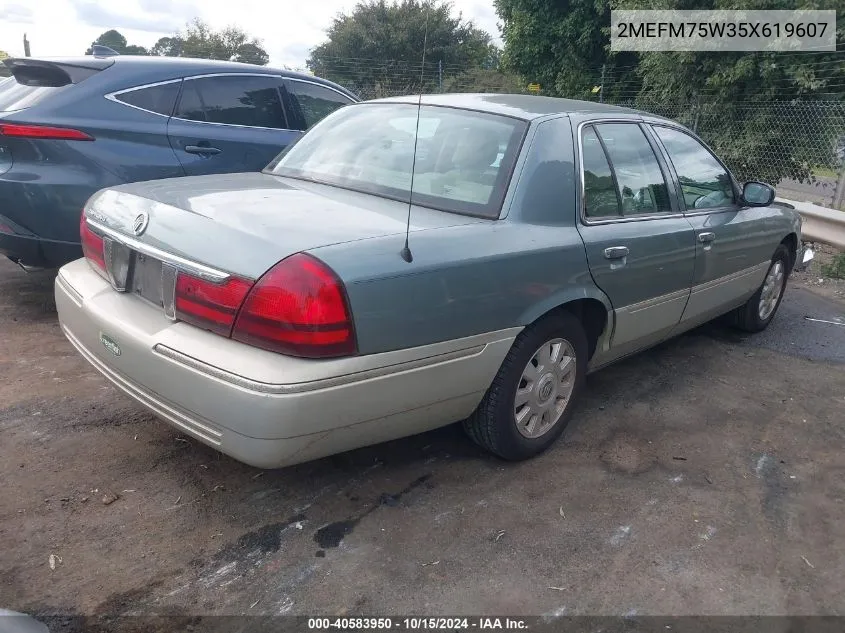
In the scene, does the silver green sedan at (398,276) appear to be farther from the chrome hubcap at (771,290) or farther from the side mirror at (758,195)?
the chrome hubcap at (771,290)

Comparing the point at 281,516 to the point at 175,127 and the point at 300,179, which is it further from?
the point at 175,127

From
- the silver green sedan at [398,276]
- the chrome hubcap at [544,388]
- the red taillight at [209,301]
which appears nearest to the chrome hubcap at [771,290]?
the silver green sedan at [398,276]

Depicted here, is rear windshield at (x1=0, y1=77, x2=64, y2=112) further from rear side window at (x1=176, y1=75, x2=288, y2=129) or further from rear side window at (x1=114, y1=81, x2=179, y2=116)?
rear side window at (x1=176, y1=75, x2=288, y2=129)

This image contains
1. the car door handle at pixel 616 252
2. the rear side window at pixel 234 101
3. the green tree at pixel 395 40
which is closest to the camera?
the car door handle at pixel 616 252

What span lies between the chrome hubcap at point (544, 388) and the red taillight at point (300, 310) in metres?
1.02

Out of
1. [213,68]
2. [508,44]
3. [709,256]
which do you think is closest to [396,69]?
[508,44]

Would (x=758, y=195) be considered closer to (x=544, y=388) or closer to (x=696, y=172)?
(x=696, y=172)

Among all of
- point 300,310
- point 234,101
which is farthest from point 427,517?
point 234,101

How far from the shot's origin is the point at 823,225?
781 centimetres

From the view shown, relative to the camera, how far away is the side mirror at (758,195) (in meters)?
4.56

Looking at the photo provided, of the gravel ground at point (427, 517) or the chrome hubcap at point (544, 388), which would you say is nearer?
the gravel ground at point (427, 517)

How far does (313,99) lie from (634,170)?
306cm

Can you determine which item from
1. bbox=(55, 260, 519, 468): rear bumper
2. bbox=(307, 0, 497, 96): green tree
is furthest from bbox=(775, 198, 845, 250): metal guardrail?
bbox=(307, 0, 497, 96): green tree

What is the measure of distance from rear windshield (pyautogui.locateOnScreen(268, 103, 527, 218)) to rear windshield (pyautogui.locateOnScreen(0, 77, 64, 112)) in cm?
177
